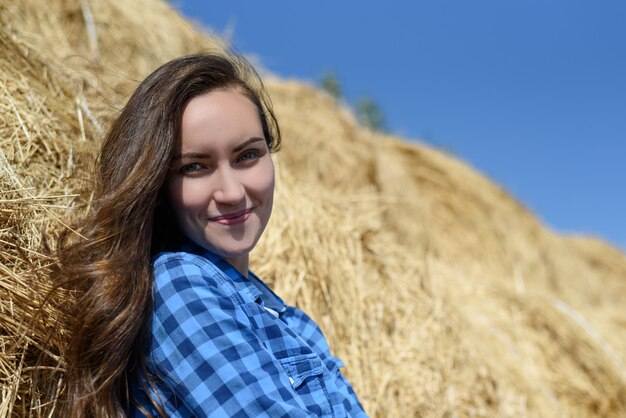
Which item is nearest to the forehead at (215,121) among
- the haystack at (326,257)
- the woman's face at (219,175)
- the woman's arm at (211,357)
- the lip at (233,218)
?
the woman's face at (219,175)

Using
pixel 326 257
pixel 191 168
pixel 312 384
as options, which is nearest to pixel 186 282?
pixel 191 168

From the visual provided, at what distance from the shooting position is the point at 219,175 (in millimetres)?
1310

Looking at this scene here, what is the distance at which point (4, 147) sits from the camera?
166cm

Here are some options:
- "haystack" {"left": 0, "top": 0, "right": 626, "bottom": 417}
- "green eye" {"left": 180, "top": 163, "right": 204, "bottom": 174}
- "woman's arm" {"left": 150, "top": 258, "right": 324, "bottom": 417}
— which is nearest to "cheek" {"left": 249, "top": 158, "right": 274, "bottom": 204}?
"green eye" {"left": 180, "top": 163, "right": 204, "bottom": 174}

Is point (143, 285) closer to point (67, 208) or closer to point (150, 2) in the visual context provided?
point (67, 208)

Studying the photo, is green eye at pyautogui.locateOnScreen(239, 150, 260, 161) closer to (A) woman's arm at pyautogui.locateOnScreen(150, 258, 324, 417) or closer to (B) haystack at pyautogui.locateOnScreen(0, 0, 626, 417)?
(A) woman's arm at pyautogui.locateOnScreen(150, 258, 324, 417)

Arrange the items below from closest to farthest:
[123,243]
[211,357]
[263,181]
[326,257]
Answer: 1. [211,357]
2. [123,243]
3. [263,181]
4. [326,257]

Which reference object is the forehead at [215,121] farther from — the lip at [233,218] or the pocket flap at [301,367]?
the pocket flap at [301,367]

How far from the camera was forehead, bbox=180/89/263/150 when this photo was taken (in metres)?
1.29

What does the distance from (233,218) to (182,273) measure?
0.57 ft

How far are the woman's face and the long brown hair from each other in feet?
0.11

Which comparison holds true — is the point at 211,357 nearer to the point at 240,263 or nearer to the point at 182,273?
the point at 182,273

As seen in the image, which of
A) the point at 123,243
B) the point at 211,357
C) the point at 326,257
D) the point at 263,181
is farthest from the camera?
the point at 326,257

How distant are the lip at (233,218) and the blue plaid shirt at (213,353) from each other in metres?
0.08
